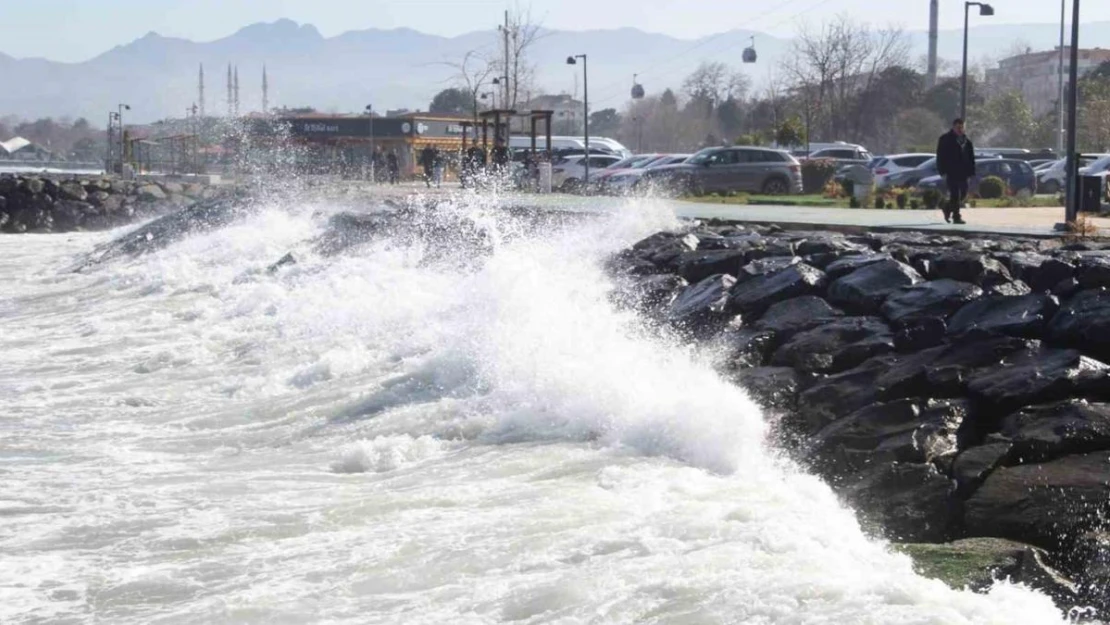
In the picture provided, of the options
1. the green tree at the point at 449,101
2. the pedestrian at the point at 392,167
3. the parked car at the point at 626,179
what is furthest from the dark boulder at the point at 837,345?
the green tree at the point at 449,101

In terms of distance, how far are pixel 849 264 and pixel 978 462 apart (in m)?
5.38

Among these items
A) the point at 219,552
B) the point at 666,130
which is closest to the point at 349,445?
the point at 219,552

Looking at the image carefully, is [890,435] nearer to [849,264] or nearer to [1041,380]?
[1041,380]

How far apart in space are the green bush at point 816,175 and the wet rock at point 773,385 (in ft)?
90.3

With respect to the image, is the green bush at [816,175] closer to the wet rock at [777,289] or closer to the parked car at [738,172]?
the parked car at [738,172]

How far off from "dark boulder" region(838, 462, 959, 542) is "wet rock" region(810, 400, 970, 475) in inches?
7.5

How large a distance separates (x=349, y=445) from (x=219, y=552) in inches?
118

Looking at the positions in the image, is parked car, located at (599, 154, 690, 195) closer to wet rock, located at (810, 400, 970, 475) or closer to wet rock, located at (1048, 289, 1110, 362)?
wet rock, located at (1048, 289, 1110, 362)

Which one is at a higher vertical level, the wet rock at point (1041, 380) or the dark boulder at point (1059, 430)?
the wet rock at point (1041, 380)

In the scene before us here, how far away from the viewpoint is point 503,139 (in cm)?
4141

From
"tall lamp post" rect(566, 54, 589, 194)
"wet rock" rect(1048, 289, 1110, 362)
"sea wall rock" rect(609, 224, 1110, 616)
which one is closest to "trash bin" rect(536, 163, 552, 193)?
"tall lamp post" rect(566, 54, 589, 194)

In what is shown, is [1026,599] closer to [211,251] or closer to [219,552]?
[219,552]

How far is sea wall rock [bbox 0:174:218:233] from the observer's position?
4828 cm

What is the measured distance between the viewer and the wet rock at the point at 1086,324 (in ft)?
31.7
